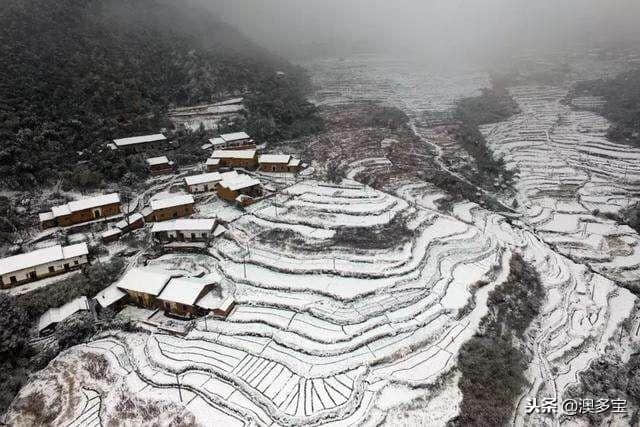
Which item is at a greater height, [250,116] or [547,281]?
[250,116]

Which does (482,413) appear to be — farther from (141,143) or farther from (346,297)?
(141,143)

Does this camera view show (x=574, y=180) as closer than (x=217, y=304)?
No

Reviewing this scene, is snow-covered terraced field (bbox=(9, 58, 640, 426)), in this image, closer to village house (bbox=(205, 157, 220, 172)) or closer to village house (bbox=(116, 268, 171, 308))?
village house (bbox=(116, 268, 171, 308))

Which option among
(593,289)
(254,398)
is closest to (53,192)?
(254,398)

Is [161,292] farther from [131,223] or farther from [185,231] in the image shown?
[131,223]

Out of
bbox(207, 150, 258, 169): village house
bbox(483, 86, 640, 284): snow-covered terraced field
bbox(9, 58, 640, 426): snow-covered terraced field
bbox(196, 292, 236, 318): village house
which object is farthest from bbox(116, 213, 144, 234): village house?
bbox(483, 86, 640, 284): snow-covered terraced field

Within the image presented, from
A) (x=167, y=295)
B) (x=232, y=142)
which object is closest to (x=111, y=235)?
(x=167, y=295)

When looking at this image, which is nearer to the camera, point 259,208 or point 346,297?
point 346,297

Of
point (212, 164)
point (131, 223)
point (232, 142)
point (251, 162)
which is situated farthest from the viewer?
point (232, 142)
